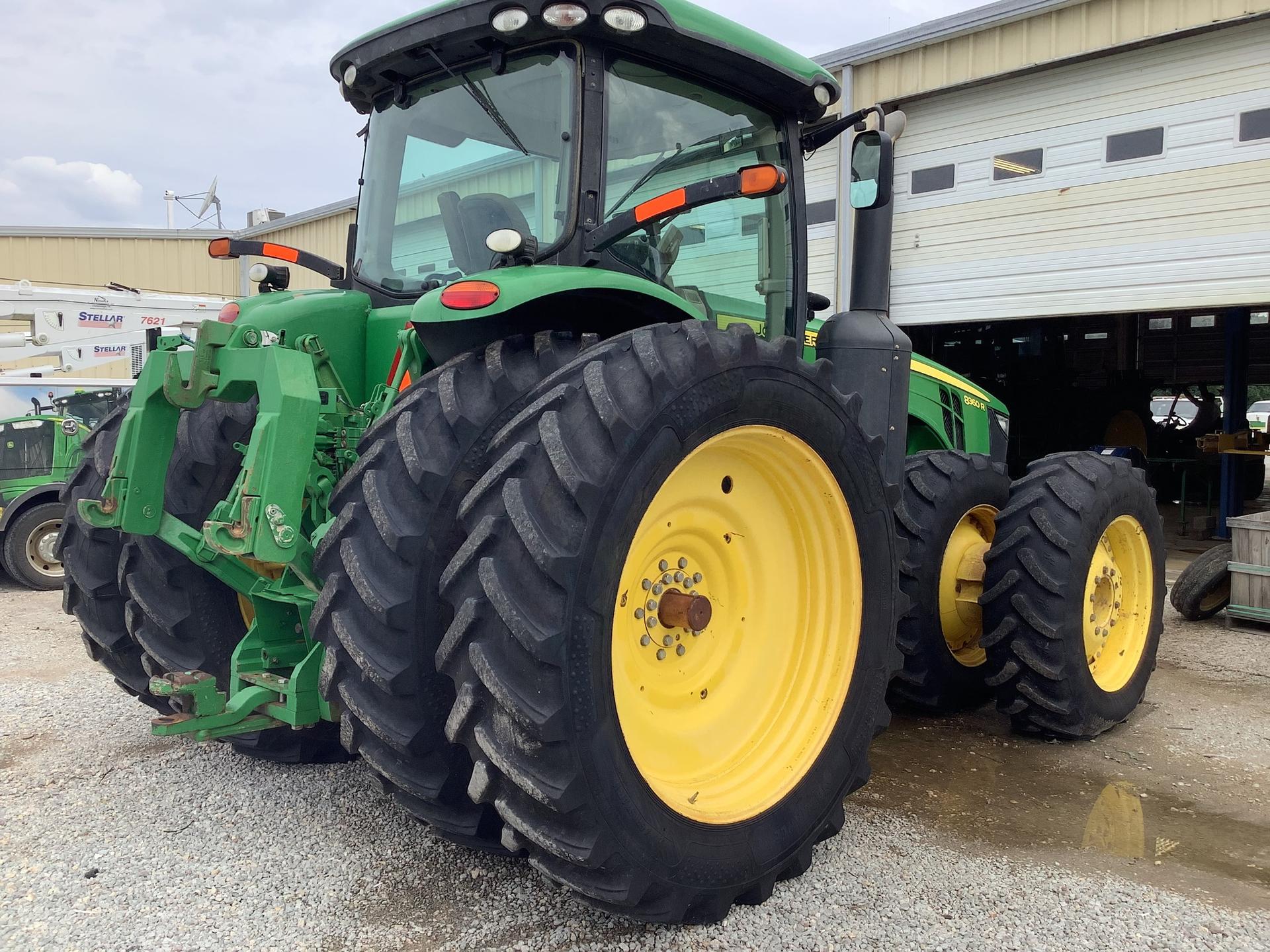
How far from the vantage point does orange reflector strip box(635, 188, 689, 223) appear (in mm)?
2594

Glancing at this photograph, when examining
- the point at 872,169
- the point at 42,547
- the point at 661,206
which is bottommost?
the point at 42,547

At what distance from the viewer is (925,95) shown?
9609mm

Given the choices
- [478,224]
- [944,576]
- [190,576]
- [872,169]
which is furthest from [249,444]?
[944,576]

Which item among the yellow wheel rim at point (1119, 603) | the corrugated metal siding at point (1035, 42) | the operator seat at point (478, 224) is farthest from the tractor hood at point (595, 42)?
the corrugated metal siding at point (1035, 42)

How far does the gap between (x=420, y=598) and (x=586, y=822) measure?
2.04ft

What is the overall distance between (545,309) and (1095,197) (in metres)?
7.84

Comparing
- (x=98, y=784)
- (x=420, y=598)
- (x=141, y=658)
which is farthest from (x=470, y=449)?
(x=98, y=784)

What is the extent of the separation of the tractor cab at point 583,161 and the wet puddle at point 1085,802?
5.71ft

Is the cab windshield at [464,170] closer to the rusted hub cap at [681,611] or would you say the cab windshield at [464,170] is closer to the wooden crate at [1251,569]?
the rusted hub cap at [681,611]

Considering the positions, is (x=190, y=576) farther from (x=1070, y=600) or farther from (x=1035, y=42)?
(x=1035, y=42)

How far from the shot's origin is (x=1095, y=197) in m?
8.78

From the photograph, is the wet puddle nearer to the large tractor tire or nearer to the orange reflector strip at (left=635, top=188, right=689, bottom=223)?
the large tractor tire

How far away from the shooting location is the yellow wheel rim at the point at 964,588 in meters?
4.08

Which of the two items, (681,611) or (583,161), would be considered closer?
(681,611)
